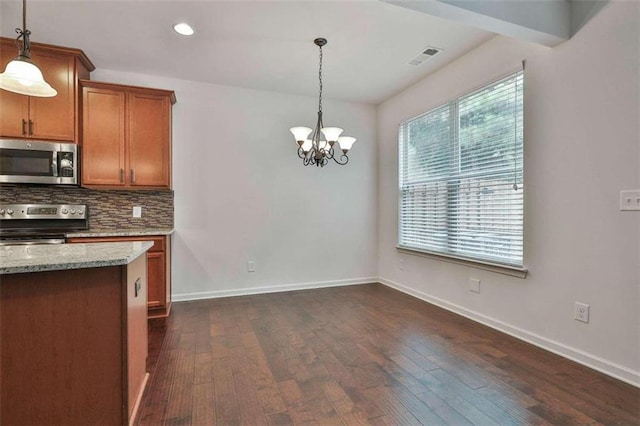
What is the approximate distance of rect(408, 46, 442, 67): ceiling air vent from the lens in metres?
3.22

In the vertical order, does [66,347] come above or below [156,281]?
above

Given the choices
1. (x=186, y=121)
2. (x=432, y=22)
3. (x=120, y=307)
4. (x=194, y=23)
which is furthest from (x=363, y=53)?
(x=120, y=307)

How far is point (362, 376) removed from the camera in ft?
7.16

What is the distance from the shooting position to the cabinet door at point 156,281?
3334mm

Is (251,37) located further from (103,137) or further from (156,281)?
(156,281)

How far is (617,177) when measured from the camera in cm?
219

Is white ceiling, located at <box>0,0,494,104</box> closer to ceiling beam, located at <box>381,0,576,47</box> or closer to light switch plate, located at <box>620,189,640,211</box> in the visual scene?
ceiling beam, located at <box>381,0,576,47</box>

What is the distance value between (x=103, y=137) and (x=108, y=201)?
29.0 inches

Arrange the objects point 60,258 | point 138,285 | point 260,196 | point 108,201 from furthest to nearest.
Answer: point 260,196 < point 108,201 < point 138,285 < point 60,258

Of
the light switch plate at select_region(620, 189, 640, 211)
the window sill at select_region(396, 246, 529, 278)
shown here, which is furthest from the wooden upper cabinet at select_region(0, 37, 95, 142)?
the light switch plate at select_region(620, 189, 640, 211)

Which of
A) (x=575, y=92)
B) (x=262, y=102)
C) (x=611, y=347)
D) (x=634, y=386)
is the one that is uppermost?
(x=262, y=102)

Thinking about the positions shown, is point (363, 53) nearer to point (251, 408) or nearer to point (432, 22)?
point (432, 22)

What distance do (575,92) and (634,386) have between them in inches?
77.9

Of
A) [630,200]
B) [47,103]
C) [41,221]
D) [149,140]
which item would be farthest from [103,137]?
[630,200]
